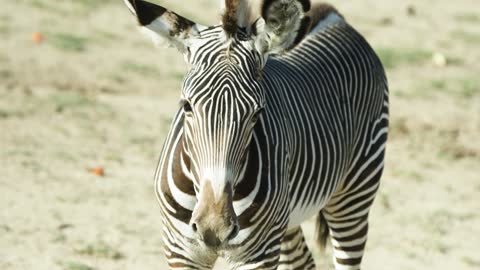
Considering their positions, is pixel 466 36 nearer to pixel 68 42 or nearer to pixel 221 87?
pixel 68 42

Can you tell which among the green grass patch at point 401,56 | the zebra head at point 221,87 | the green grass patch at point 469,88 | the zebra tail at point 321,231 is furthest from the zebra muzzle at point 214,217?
the green grass patch at point 401,56

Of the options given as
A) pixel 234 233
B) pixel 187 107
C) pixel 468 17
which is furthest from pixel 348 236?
pixel 468 17

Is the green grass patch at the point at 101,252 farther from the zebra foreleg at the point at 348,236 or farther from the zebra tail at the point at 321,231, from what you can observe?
the zebra foreleg at the point at 348,236

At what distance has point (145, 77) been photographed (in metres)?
A: 12.4

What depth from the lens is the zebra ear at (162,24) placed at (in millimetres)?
4672

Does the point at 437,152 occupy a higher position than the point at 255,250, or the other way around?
the point at 255,250

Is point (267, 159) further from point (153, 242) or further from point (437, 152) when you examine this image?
point (437, 152)

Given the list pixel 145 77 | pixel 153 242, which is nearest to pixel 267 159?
pixel 153 242

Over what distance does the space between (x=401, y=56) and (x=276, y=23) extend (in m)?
9.15

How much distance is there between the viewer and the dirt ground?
8.02 m

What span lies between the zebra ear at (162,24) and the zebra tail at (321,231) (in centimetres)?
237

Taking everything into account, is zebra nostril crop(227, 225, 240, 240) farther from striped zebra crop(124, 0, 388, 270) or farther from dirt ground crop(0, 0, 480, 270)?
dirt ground crop(0, 0, 480, 270)

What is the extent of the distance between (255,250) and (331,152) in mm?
1208

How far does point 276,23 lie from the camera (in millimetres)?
4754
